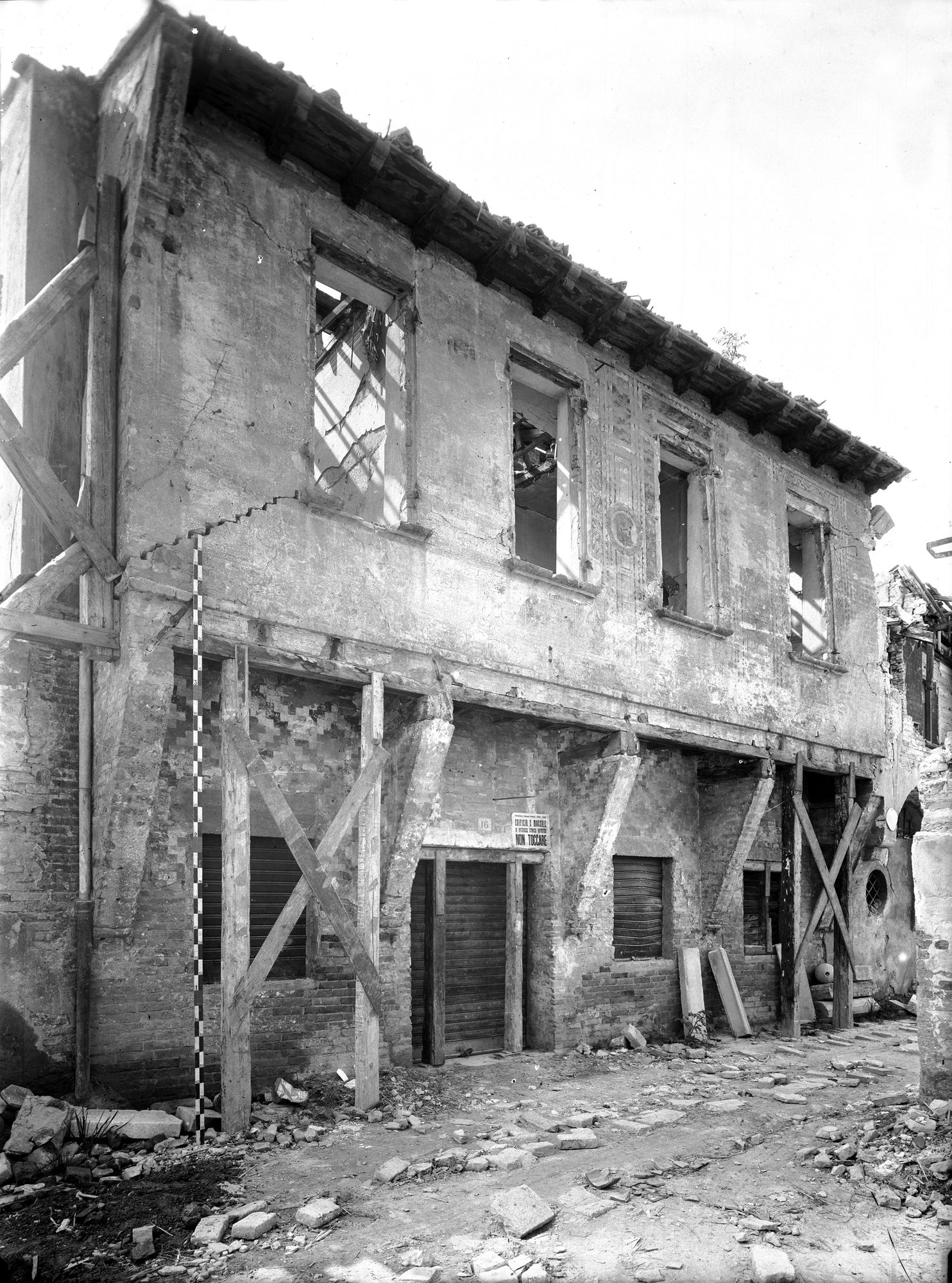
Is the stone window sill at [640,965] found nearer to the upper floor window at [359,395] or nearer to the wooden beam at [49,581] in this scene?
the upper floor window at [359,395]

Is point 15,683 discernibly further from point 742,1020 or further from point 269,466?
point 742,1020

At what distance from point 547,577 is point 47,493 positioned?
513 centimetres

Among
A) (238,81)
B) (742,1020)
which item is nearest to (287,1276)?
(238,81)

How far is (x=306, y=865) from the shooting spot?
7945 millimetres

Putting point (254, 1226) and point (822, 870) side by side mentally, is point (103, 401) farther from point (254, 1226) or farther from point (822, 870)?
point (822, 870)

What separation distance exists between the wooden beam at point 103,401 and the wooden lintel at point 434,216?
2952 millimetres

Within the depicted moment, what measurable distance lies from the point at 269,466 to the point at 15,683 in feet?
8.65

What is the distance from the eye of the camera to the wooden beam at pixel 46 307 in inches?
286

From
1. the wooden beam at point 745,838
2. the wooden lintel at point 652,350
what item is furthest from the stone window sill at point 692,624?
the wooden lintel at point 652,350

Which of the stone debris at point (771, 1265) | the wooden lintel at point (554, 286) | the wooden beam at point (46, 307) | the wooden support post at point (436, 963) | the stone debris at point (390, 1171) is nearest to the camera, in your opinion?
the stone debris at point (771, 1265)

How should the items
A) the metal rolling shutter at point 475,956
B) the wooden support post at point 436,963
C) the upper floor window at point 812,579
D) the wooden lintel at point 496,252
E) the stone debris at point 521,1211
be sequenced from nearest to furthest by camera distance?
the stone debris at point 521,1211, the wooden support post at point 436,963, the wooden lintel at point 496,252, the metal rolling shutter at point 475,956, the upper floor window at point 812,579

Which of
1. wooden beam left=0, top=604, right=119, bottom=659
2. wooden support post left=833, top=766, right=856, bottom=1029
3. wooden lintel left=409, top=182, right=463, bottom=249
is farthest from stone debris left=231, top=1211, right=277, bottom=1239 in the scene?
wooden support post left=833, top=766, right=856, bottom=1029

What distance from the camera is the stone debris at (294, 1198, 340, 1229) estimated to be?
18.5 ft

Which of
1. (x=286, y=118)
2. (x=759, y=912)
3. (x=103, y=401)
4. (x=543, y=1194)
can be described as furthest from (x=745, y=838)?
(x=286, y=118)
